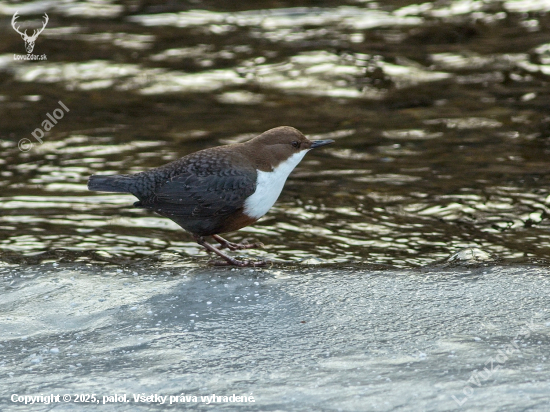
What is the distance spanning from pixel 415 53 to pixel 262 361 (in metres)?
6.27

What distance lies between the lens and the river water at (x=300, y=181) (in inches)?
122

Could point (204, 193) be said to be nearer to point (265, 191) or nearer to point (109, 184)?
point (265, 191)

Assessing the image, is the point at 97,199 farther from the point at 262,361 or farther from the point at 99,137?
the point at 262,361

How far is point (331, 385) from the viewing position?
9.26ft

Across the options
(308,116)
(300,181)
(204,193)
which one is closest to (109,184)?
(204,193)

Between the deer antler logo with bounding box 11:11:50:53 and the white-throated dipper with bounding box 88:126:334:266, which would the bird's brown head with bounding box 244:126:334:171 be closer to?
the white-throated dipper with bounding box 88:126:334:266

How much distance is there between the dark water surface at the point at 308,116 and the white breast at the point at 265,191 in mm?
481

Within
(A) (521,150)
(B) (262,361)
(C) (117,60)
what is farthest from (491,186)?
(C) (117,60)

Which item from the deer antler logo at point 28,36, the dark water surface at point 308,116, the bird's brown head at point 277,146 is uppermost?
the deer antler logo at point 28,36

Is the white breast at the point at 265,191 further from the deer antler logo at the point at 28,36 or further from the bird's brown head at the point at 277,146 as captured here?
the deer antler logo at the point at 28,36

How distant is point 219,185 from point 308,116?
126 inches

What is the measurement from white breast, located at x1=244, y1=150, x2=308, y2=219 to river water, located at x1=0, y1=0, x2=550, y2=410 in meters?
0.34

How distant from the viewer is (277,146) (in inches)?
183

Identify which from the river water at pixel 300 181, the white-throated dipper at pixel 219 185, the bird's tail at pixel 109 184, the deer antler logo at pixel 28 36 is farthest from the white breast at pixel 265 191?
the deer antler logo at pixel 28 36
